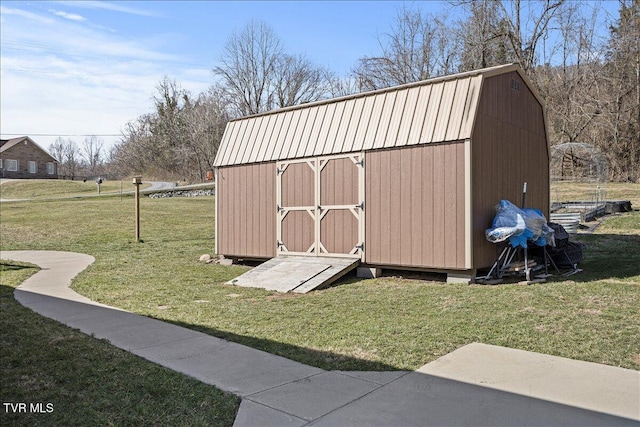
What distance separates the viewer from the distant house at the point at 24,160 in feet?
165

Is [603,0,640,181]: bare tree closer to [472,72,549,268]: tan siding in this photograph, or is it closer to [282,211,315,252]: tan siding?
[472,72,549,268]: tan siding

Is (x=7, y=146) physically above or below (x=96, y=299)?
above

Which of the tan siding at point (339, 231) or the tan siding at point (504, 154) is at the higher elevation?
the tan siding at point (504, 154)

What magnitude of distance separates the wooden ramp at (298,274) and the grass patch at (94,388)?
3.90m

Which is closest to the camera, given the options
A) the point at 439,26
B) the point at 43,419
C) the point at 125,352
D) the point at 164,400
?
the point at 43,419

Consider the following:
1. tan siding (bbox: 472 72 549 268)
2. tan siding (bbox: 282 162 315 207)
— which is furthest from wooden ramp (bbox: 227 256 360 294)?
tan siding (bbox: 472 72 549 268)

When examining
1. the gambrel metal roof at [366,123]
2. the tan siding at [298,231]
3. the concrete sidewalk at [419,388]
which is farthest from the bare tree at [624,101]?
the concrete sidewalk at [419,388]

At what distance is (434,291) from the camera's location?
25.4ft

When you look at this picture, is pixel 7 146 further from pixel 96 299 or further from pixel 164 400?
pixel 164 400

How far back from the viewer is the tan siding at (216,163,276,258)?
11195mm

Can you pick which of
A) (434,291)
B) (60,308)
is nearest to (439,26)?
(434,291)

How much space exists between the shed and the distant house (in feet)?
157

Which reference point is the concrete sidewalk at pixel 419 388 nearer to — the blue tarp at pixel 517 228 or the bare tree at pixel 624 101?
the blue tarp at pixel 517 228

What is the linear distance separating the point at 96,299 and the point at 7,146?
51951 millimetres
